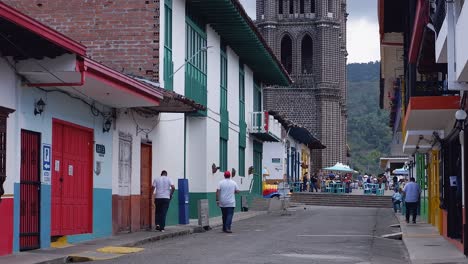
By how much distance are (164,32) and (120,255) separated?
9900mm

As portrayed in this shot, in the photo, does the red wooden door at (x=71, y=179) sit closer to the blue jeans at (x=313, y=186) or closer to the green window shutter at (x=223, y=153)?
the green window shutter at (x=223, y=153)

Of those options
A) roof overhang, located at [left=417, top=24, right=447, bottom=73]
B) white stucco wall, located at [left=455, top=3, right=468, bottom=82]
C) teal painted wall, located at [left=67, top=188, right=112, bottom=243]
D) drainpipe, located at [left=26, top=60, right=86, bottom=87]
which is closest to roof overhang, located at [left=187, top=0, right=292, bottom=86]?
teal painted wall, located at [left=67, top=188, right=112, bottom=243]

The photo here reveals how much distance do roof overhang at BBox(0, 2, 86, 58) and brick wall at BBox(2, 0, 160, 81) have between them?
28.3ft

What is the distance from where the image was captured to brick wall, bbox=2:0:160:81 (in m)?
25.2

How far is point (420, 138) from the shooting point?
24.8 metres

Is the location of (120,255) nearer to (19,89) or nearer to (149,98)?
(19,89)

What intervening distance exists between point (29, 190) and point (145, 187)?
759cm

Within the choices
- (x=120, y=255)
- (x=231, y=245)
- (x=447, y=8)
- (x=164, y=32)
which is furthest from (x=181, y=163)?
(x=447, y=8)

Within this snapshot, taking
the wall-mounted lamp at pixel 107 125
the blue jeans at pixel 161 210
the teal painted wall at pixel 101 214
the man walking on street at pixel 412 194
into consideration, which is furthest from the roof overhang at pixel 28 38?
the man walking on street at pixel 412 194

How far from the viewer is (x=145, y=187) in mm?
24844

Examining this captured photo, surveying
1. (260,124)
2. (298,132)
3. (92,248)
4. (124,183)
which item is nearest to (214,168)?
(124,183)

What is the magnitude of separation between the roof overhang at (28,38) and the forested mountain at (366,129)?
122138 mm

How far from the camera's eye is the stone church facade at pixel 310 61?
86.8 metres

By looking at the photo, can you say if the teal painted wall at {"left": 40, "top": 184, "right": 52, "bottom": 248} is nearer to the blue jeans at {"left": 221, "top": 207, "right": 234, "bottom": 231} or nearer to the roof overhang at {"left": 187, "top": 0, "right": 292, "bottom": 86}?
the blue jeans at {"left": 221, "top": 207, "right": 234, "bottom": 231}
